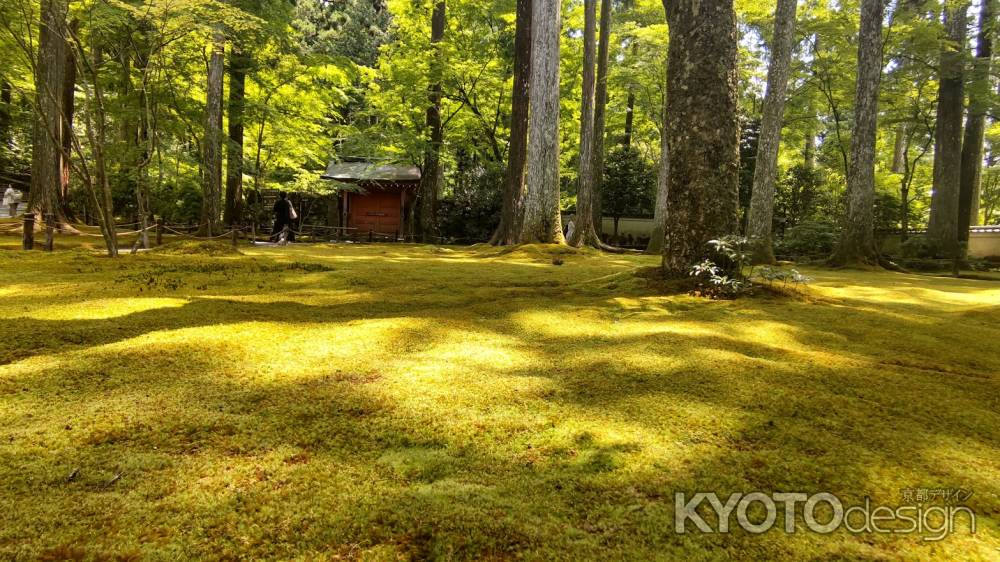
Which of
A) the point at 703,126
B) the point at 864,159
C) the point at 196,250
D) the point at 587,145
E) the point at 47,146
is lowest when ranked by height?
the point at 196,250

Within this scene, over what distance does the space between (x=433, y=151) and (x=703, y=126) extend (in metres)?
12.2

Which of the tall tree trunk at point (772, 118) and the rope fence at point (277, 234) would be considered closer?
the tall tree trunk at point (772, 118)

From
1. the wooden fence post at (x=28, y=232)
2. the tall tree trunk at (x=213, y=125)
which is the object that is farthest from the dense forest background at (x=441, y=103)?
the wooden fence post at (x=28, y=232)

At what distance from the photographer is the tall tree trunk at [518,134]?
10445 mm

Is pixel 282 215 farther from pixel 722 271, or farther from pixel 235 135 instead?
pixel 722 271

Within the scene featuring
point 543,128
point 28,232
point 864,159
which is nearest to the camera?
point 28,232

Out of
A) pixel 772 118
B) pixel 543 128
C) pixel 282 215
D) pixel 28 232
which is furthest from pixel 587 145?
pixel 28 232

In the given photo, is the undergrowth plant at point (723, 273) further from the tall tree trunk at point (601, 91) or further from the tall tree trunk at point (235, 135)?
the tall tree trunk at point (235, 135)

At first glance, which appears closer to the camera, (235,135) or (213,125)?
(213,125)

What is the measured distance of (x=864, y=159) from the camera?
32.0 feet

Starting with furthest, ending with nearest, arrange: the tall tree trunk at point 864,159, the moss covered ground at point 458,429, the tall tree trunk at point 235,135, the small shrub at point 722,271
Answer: the tall tree trunk at point 235,135
the tall tree trunk at point 864,159
the small shrub at point 722,271
the moss covered ground at point 458,429

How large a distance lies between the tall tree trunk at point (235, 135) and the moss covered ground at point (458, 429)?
33.4 ft

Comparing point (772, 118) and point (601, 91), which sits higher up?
point (601, 91)
